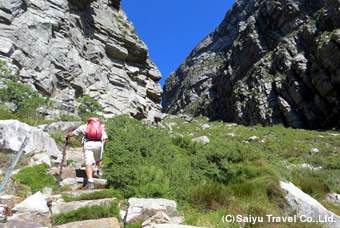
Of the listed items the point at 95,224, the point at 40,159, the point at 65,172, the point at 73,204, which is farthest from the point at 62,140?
the point at 95,224

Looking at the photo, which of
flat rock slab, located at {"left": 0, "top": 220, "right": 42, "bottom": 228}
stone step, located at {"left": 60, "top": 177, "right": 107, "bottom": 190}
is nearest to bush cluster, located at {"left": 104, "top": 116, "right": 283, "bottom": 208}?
stone step, located at {"left": 60, "top": 177, "right": 107, "bottom": 190}

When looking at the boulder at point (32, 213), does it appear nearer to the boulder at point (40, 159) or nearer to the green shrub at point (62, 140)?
the boulder at point (40, 159)

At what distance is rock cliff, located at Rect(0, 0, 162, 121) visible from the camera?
68.8 feet

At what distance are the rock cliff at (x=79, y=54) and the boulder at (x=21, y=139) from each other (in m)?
11.9

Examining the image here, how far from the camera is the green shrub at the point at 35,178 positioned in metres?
5.15

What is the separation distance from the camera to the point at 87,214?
387cm

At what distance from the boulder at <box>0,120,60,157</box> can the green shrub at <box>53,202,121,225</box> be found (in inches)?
168

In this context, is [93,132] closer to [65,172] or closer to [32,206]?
[65,172]

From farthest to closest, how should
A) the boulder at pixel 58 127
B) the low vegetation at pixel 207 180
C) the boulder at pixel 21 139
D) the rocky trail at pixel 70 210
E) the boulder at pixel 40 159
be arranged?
the boulder at pixel 58 127 < the boulder at pixel 21 139 < the boulder at pixel 40 159 < the low vegetation at pixel 207 180 < the rocky trail at pixel 70 210

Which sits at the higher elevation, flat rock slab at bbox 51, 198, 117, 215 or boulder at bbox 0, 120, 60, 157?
boulder at bbox 0, 120, 60, 157

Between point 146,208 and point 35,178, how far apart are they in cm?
322

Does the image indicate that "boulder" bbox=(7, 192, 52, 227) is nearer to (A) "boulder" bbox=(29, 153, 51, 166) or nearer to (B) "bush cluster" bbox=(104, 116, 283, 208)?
(B) "bush cluster" bbox=(104, 116, 283, 208)

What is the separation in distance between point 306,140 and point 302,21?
131ft

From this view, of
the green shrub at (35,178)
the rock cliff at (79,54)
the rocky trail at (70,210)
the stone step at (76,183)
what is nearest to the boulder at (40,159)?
the green shrub at (35,178)
